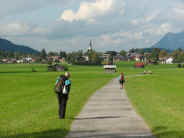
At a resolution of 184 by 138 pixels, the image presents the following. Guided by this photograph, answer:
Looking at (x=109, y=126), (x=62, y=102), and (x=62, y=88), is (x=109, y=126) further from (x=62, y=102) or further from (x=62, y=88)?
(x=62, y=102)

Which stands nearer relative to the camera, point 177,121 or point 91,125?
point 91,125

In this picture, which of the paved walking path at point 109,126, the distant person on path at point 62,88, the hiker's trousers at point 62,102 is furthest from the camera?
the hiker's trousers at point 62,102

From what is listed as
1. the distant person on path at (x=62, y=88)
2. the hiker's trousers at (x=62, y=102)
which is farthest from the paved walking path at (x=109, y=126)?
the distant person on path at (x=62, y=88)

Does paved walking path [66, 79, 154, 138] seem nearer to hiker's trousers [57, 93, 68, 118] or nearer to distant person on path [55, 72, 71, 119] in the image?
hiker's trousers [57, 93, 68, 118]

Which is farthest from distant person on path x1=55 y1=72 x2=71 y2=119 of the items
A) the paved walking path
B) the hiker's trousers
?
the paved walking path

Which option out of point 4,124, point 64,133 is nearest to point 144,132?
point 64,133

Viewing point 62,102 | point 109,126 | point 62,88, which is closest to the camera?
point 109,126

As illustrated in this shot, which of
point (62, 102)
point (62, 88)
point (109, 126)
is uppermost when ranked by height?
point (62, 88)

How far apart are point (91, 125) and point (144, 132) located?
2142 millimetres

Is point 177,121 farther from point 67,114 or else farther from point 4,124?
point 4,124

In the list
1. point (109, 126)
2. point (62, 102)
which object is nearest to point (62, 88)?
point (62, 102)

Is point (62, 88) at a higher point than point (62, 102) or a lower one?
higher

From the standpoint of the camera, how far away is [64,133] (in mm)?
11008

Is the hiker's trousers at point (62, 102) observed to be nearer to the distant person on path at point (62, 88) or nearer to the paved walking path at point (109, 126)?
the distant person on path at point (62, 88)
